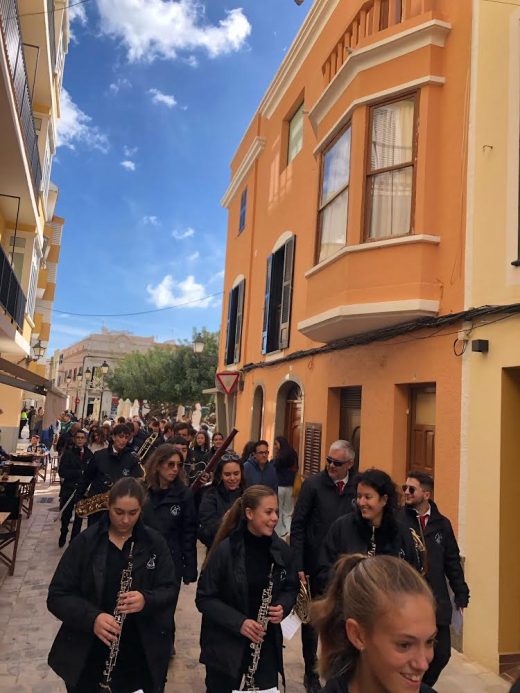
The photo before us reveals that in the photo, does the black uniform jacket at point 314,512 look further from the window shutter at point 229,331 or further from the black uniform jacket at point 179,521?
the window shutter at point 229,331

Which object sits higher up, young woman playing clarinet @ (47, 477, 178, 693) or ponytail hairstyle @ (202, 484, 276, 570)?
ponytail hairstyle @ (202, 484, 276, 570)

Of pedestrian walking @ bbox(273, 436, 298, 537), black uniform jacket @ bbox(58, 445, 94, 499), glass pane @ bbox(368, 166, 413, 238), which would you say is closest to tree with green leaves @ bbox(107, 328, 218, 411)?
pedestrian walking @ bbox(273, 436, 298, 537)

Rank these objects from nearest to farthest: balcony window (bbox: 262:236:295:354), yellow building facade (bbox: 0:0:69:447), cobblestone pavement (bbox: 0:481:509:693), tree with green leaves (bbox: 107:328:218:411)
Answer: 1. cobblestone pavement (bbox: 0:481:509:693)
2. yellow building facade (bbox: 0:0:69:447)
3. balcony window (bbox: 262:236:295:354)
4. tree with green leaves (bbox: 107:328:218:411)

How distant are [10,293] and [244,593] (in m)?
11.0

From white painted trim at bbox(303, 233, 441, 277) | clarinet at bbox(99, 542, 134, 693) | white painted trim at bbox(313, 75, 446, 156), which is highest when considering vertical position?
white painted trim at bbox(313, 75, 446, 156)

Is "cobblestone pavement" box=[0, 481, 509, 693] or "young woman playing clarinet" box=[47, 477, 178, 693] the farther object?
"cobblestone pavement" box=[0, 481, 509, 693]

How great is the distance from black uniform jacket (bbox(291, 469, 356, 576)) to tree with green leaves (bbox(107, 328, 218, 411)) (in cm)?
2842

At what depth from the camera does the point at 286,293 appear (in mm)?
11523

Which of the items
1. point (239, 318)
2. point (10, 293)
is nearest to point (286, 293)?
point (239, 318)

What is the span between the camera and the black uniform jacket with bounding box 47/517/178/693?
8.33 feet

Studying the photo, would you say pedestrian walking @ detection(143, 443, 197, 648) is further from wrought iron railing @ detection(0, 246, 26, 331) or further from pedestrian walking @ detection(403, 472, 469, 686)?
wrought iron railing @ detection(0, 246, 26, 331)

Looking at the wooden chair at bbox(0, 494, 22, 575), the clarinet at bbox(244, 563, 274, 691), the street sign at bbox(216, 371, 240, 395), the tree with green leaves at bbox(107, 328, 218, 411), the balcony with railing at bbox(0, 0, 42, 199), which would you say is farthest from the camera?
the tree with green leaves at bbox(107, 328, 218, 411)

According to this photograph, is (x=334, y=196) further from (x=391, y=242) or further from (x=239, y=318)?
(x=239, y=318)

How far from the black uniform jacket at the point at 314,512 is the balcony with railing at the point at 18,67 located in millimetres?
7310
